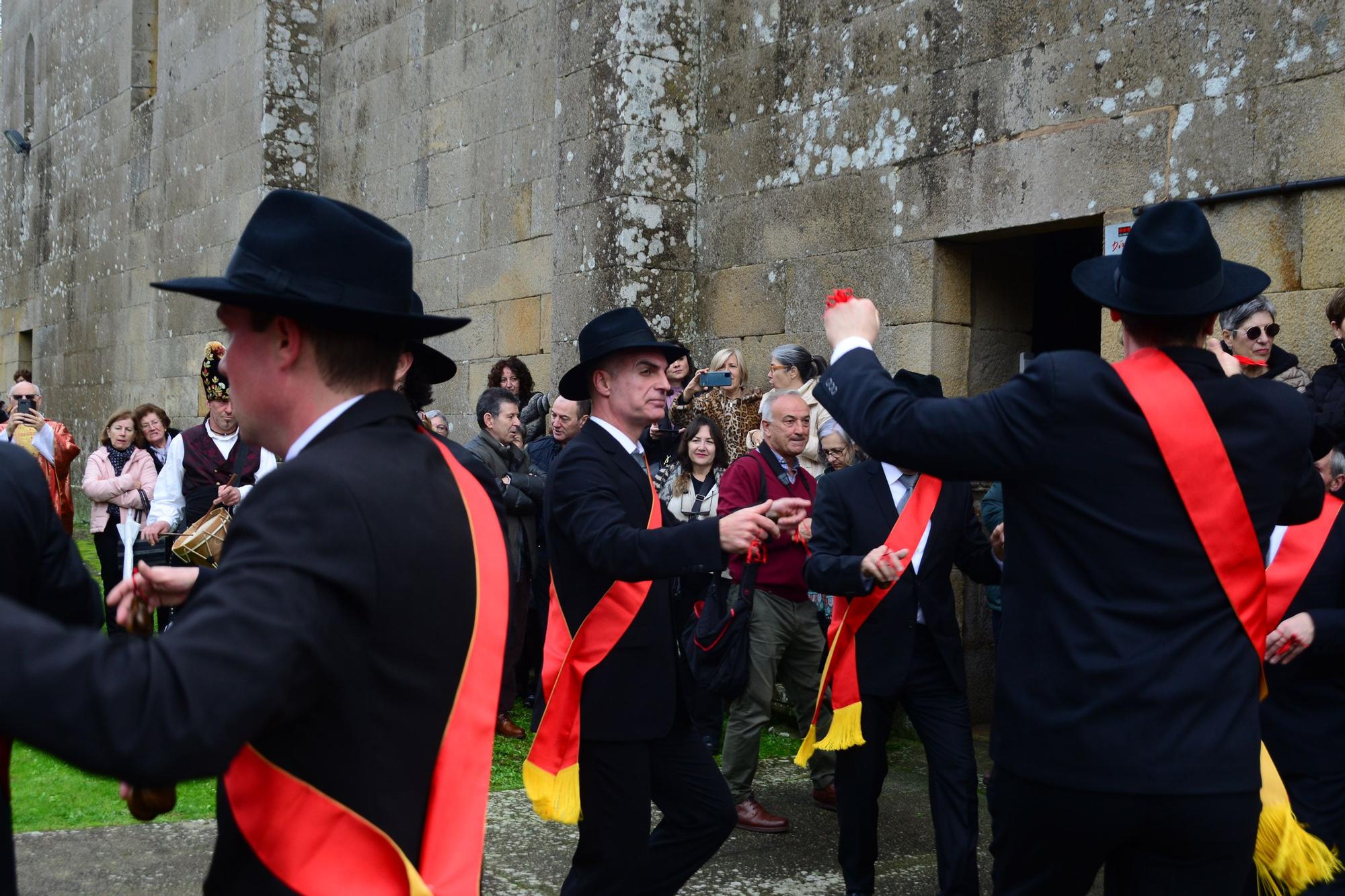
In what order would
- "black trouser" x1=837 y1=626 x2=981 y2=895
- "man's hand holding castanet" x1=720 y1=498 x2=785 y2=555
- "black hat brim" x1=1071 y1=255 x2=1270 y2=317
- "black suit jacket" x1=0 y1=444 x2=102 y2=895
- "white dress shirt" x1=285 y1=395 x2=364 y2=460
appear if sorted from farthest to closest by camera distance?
1. "black trouser" x1=837 y1=626 x2=981 y2=895
2. "man's hand holding castanet" x1=720 y1=498 x2=785 y2=555
3. "black hat brim" x1=1071 y1=255 x2=1270 y2=317
4. "black suit jacket" x1=0 y1=444 x2=102 y2=895
5. "white dress shirt" x1=285 y1=395 x2=364 y2=460

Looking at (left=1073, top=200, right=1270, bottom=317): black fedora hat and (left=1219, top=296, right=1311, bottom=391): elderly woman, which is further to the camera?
(left=1219, top=296, right=1311, bottom=391): elderly woman

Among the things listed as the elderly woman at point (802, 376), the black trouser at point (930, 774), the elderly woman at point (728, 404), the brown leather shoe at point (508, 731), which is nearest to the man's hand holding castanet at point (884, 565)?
the black trouser at point (930, 774)

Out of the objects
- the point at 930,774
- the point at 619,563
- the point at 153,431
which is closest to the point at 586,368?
the point at 619,563

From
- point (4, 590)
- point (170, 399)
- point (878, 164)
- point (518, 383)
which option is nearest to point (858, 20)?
point (878, 164)

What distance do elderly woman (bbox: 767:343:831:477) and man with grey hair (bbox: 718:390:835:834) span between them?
0.75 meters

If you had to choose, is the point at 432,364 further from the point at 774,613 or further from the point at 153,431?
the point at 153,431

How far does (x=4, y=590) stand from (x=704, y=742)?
2.24 metres

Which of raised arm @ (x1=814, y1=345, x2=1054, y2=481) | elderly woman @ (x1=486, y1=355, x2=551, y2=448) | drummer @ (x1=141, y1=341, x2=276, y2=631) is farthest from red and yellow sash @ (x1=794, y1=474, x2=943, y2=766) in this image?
elderly woman @ (x1=486, y1=355, x2=551, y2=448)

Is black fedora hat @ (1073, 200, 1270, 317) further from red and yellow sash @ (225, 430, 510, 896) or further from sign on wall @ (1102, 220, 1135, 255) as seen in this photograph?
sign on wall @ (1102, 220, 1135, 255)

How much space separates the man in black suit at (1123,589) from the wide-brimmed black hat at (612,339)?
1416 millimetres

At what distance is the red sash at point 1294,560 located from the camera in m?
3.95

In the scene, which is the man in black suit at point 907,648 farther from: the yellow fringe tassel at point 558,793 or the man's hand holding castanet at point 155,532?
the man's hand holding castanet at point 155,532

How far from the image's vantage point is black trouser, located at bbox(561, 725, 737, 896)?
147 inches

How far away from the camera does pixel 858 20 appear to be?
7332 mm
